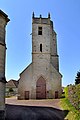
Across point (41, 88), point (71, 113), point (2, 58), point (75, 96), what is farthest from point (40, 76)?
point (75, 96)

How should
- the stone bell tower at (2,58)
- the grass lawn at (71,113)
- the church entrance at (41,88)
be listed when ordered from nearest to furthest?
the grass lawn at (71,113) → the stone bell tower at (2,58) → the church entrance at (41,88)

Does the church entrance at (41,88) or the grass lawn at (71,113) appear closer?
the grass lawn at (71,113)

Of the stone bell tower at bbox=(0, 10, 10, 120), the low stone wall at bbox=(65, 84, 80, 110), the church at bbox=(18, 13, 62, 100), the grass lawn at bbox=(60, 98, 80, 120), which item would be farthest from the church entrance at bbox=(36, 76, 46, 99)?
the low stone wall at bbox=(65, 84, 80, 110)

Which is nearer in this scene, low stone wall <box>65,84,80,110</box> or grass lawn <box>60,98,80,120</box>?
grass lawn <box>60,98,80,120</box>

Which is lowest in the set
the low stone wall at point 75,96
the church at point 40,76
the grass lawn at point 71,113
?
the grass lawn at point 71,113

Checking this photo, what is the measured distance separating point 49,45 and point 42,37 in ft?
6.29

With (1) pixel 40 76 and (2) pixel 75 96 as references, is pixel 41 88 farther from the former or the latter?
(2) pixel 75 96

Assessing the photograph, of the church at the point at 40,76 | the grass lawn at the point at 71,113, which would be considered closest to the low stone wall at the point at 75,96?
the grass lawn at the point at 71,113

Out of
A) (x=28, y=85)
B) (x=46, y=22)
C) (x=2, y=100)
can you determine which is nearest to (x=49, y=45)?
(x=46, y=22)

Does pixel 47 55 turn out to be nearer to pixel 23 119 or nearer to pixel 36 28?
pixel 36 28

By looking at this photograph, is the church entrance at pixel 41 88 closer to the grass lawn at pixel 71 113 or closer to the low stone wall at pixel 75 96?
the grass lawn at pixel 71 113

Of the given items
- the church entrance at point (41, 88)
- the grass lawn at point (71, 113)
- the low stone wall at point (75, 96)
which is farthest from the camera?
the church entrance at point (41, 88)

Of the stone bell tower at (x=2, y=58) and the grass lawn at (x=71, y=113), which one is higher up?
the stone bell tower at (x=2, y=58)

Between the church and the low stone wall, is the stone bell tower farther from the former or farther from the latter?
the church
